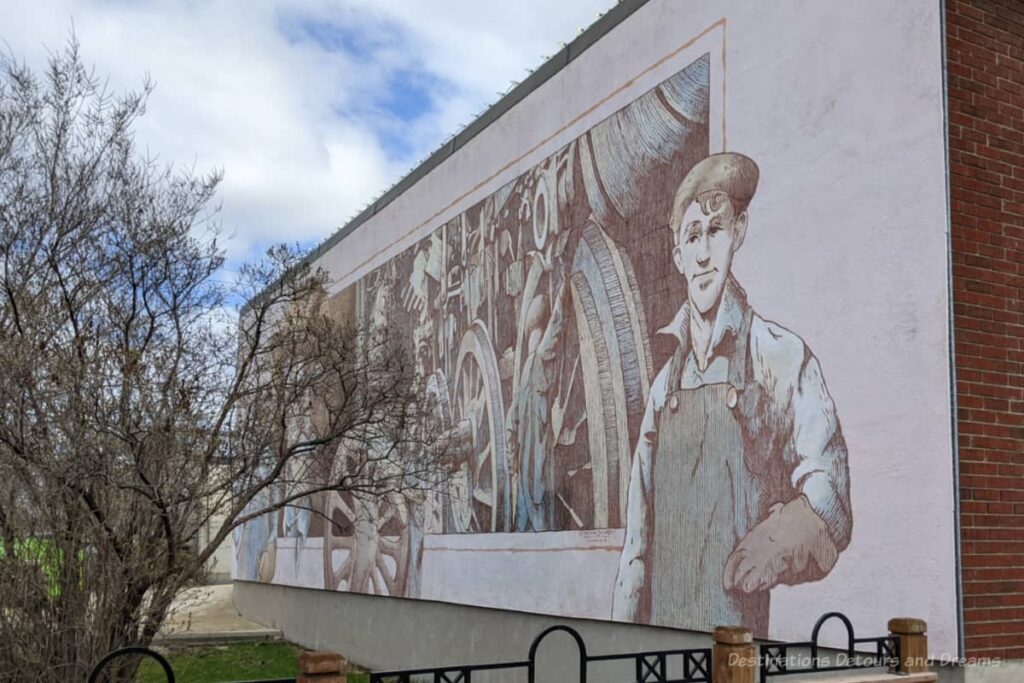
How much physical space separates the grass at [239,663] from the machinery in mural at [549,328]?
233 cm

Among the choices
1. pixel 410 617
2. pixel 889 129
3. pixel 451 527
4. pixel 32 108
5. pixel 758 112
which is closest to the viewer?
pixel 889 129

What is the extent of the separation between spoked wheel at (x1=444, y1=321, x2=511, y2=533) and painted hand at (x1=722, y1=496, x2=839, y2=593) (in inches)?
172

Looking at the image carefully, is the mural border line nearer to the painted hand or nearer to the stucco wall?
the stucco wall

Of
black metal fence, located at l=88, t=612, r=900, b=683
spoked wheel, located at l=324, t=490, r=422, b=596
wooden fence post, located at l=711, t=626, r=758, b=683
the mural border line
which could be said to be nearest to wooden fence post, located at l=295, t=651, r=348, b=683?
black metal fence, located at l=88, t=612, r=900, b=683

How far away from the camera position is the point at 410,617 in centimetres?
1566

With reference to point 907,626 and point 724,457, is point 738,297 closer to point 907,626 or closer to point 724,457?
point 724,457

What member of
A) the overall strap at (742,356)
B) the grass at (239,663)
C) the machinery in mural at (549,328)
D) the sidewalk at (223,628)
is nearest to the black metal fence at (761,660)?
the overall strap at (742,356)

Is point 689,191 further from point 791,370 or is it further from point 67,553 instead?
point 67,553

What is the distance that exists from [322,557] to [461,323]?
6793 millimetres

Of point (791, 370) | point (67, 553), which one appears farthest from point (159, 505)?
point (791, 370)

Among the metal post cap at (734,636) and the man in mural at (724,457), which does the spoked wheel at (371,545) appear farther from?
the metal post cap at (734,636)

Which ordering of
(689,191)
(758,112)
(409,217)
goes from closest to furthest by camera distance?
(758,112), (689,191), (409,217)

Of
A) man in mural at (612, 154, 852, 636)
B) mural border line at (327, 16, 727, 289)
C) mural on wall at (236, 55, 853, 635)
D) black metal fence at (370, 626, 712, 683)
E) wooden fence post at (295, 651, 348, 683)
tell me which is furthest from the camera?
mural border line at (327, 16, 727, 289)

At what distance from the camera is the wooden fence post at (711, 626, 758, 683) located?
5938 millimetres
